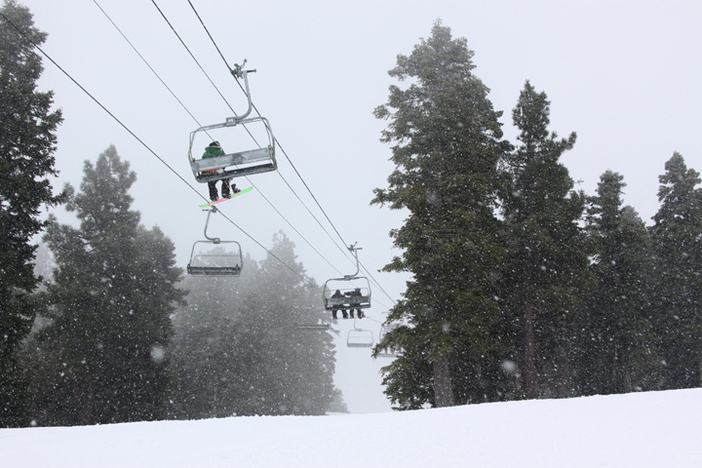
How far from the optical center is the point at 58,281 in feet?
79.5

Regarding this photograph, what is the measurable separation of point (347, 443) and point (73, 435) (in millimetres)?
6034

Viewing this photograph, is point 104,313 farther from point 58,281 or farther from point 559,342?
point 559,342

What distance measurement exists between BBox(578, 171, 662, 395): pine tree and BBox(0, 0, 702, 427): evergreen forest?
11 centimetres

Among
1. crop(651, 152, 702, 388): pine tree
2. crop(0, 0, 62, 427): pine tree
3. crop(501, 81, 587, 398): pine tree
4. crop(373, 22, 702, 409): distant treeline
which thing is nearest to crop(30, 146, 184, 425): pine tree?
crop(0, 0, 62, 427): pine tree

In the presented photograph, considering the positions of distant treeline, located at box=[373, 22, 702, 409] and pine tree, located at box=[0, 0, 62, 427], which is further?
distant treeline, located at box=[373, 22, 702, 409]

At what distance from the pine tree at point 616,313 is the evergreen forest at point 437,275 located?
106 millimetres

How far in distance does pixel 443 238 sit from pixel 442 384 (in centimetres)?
490

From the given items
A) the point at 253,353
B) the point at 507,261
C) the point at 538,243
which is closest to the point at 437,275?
the point at 507,261

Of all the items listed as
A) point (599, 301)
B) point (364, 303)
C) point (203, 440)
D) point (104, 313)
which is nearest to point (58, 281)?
point (104, 313)

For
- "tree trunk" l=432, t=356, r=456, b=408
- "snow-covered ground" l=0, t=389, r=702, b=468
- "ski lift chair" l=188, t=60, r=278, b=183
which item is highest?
"ski lift chair" l=188, t=60, r=278, b=183

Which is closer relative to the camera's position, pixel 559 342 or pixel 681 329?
pixel 559 342

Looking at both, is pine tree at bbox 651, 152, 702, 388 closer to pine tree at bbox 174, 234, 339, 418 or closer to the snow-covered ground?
the snow-covered ground

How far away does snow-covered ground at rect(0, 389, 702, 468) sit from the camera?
20.4ft

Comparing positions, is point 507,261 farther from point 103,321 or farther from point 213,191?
point 103,321
